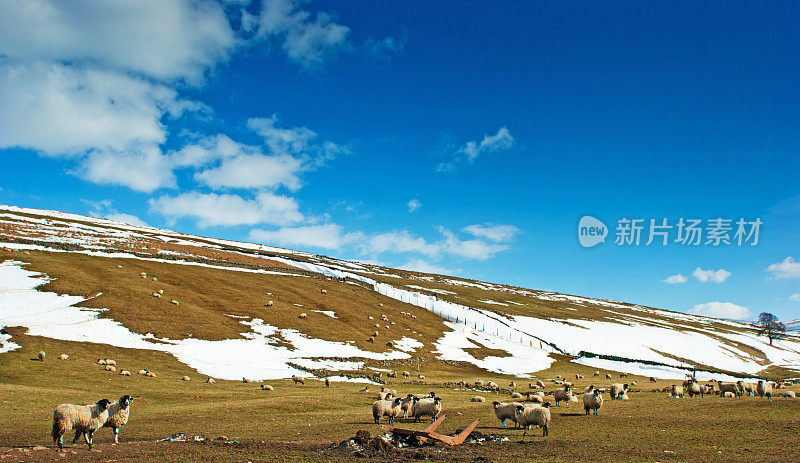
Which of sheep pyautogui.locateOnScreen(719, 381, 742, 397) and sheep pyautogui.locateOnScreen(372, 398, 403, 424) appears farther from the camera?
sheep pyautogui.locateOnScreen(719, 381, 742, 397)

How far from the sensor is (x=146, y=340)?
5003 centimetres

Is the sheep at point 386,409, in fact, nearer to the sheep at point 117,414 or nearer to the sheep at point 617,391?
the sheep at point 117,414

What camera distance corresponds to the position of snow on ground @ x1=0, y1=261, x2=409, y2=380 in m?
47.2

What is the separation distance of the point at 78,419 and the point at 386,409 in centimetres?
1564

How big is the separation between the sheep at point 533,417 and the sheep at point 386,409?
7.56 metres

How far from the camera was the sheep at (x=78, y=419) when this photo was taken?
17.6m

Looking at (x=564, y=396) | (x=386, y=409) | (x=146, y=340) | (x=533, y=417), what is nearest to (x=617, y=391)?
(x=564, y=396)

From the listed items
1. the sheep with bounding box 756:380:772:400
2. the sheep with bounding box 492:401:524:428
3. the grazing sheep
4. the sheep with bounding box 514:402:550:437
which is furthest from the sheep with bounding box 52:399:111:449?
the sheep with bounding box 756:380:772:400

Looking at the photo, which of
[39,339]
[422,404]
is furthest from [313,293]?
[422,404]

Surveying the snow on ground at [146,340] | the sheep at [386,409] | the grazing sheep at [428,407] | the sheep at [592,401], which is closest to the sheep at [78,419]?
the sheep at [386,409]

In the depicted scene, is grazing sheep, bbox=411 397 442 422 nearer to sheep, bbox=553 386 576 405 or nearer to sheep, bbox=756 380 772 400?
sheep, bbox=553 386 576 405

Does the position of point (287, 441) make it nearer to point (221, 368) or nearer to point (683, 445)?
point (683, 445)

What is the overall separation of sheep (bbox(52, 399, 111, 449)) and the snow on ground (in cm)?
2669

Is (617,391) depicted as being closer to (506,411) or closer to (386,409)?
(506,411)
